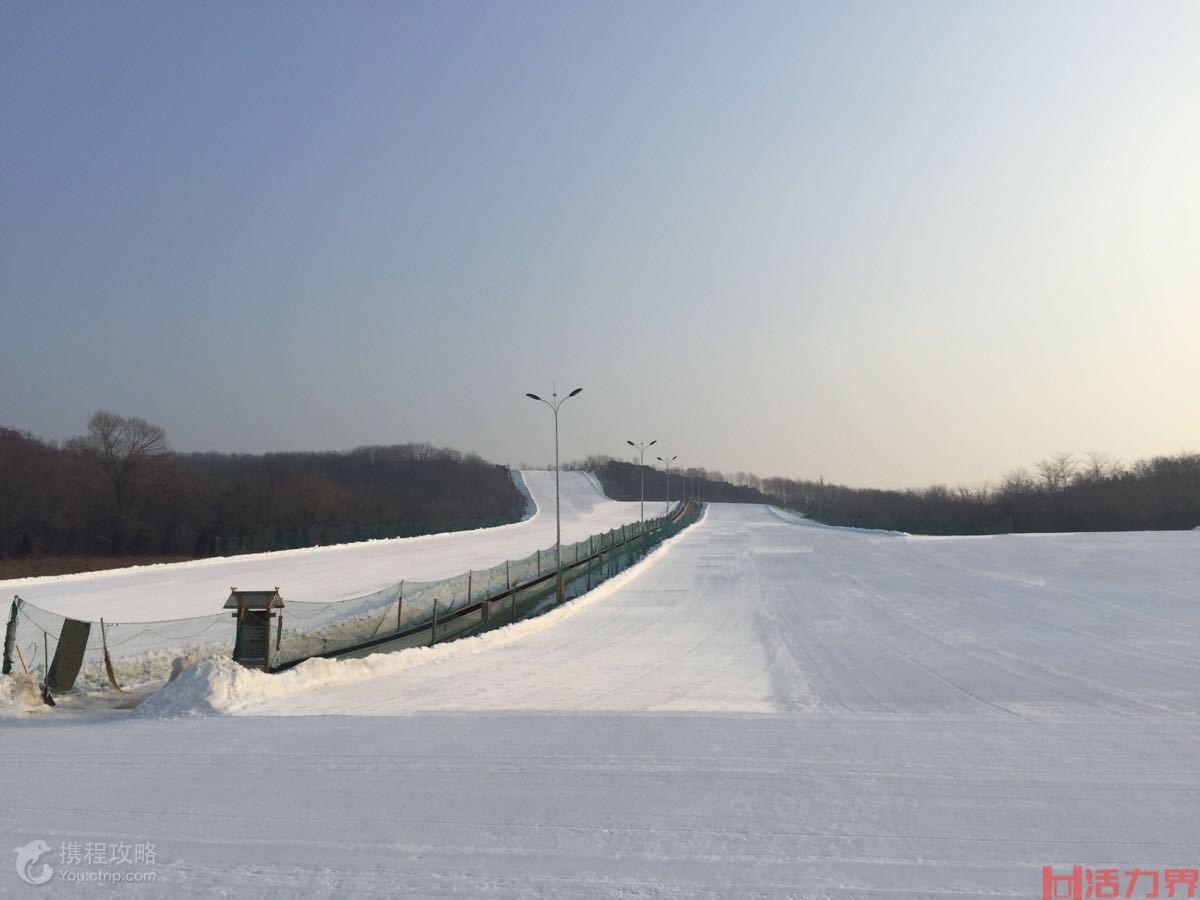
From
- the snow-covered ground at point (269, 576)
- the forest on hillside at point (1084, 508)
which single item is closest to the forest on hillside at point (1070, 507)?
the forest on hillside at point (1084, 508)

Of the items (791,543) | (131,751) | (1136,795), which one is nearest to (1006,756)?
(1136,795)

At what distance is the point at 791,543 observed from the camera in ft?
202

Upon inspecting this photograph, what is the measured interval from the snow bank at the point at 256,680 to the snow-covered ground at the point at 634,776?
48 mm

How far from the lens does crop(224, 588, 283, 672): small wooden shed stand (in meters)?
15.7

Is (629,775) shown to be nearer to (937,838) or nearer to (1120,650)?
(937,838)

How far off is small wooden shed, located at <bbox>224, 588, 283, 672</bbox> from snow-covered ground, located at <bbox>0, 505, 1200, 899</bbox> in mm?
2223

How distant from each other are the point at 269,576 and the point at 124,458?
186 feet

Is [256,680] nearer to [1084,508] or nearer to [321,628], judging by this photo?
[321,628]

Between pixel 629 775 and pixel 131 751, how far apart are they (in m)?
5.58

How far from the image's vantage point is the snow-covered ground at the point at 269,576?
2964 cm

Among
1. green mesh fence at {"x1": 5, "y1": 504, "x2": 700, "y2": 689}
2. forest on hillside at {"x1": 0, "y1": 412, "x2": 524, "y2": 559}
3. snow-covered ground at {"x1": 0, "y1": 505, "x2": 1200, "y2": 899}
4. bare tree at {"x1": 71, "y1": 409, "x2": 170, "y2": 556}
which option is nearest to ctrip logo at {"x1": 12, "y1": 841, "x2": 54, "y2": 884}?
snow-covered ground at {"x1": 0, "y1": 505, "x2": 1200, "y2": 899}

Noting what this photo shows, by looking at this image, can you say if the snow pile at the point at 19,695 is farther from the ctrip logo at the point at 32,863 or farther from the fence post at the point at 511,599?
the fence post at the point at 511,599

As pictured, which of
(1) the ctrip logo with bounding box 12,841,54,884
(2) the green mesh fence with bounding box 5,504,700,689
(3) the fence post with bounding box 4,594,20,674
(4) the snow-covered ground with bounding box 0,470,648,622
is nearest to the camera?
(1) the ctrip logo with bounding box 12,841,54,884

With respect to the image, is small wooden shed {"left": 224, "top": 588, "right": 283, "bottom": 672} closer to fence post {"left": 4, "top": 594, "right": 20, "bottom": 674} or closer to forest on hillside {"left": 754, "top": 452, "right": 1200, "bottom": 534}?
fence post {"left": 4, "top": 594, "right": 20, "bottom": 674}
